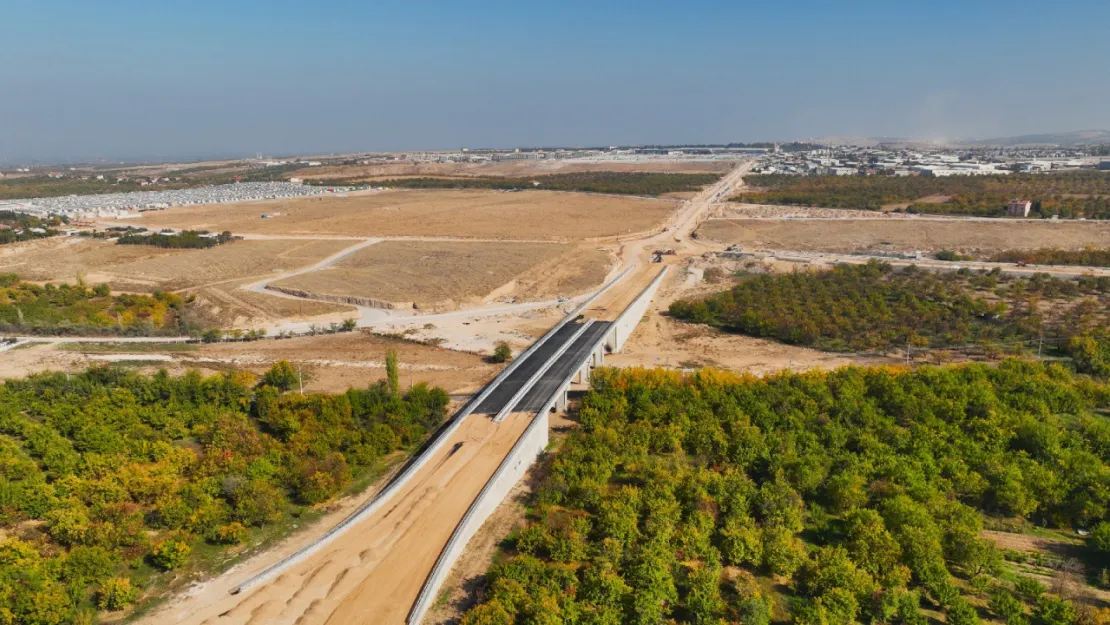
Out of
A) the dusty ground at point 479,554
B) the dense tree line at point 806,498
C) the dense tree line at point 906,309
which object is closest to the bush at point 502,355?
the dense tree line at point 806,498

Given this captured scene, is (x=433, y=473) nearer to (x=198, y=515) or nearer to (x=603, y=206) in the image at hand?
(x=198, y=515)

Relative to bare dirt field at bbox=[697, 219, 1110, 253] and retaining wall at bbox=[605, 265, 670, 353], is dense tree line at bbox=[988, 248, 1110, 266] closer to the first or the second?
bare dirt field at bbox=[697, 219, 1110, 253]

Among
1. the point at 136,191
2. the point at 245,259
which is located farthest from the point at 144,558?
the point at 136,191

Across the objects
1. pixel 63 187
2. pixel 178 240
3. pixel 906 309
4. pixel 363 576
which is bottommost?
pixel 363 576

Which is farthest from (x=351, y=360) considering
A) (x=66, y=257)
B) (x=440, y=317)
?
(x=66, y=257)

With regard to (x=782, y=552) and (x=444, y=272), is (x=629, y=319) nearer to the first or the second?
(x=444, y=272)

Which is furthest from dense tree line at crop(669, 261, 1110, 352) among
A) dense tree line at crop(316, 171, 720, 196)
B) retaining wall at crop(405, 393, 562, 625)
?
dense tree line at crop(316, 171, 720, 196)
